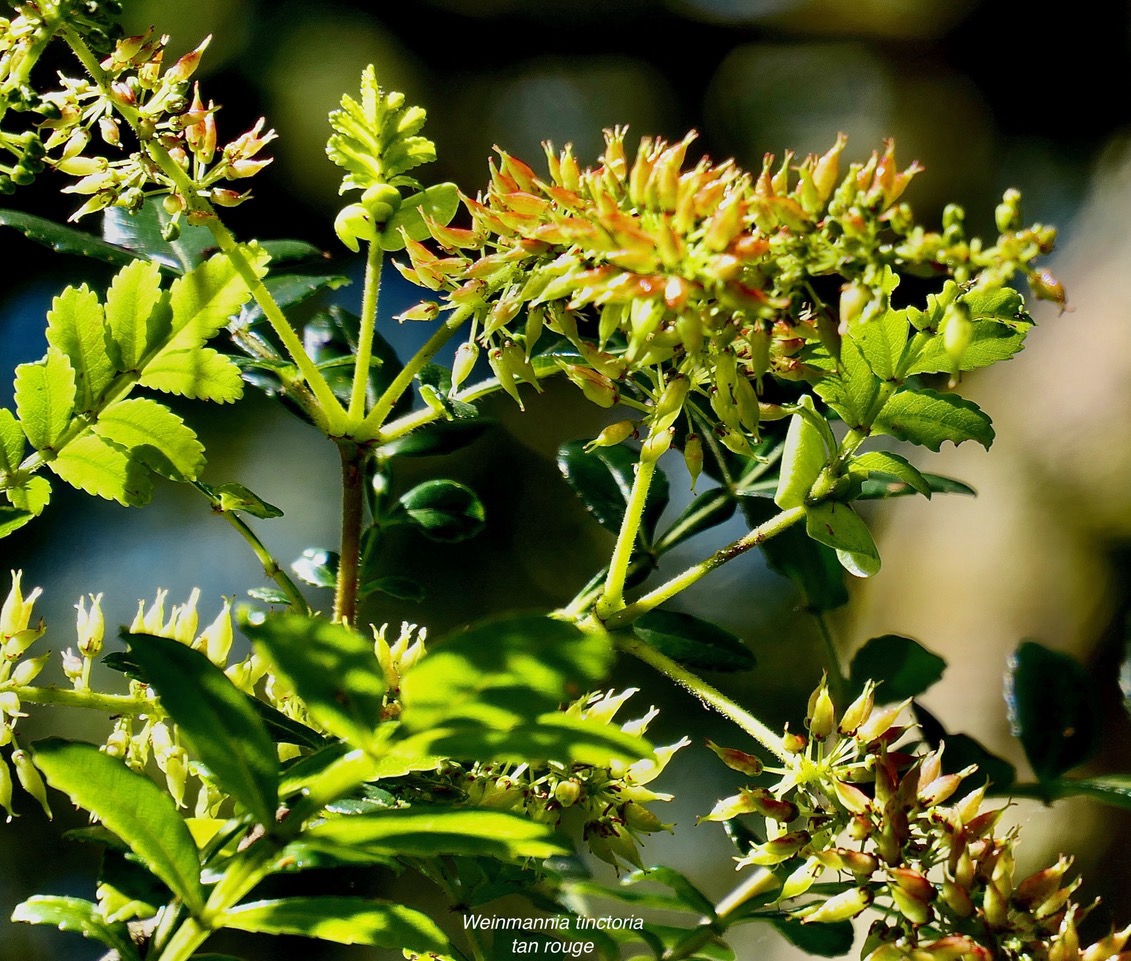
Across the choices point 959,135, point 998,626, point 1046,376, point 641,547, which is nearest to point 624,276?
point 641,547

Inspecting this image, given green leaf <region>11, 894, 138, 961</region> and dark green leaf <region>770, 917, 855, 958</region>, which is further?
dark green leaf <region>770, 917, 855, 958</region>

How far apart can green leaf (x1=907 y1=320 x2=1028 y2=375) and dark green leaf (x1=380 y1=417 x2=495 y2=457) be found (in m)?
0.41

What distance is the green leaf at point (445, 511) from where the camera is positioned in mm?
1119

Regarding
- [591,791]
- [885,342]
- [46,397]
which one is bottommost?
[591,791]

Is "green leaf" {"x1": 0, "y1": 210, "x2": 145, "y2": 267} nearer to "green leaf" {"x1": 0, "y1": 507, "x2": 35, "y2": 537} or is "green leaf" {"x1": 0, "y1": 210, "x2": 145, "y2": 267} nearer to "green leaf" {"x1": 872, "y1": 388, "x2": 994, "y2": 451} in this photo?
"green leaf" {"x1": 0, "y1": 507, "x2": 35, "y2": 537}

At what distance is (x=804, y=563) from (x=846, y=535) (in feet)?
1.14

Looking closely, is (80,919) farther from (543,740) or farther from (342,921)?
(543,740)

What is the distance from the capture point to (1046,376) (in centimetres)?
255

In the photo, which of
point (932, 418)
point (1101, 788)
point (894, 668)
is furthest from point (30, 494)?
point (1101, 788)

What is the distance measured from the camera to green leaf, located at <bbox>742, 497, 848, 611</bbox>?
1.13 meters

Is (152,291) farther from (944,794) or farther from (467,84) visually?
(467,84)

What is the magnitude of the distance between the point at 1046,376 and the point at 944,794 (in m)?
2.06

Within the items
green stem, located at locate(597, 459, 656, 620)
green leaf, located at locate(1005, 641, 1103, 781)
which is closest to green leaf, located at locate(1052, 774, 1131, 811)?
green leaf, located at locate(1005, 641, 1103, 781)

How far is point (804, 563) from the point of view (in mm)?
1159
